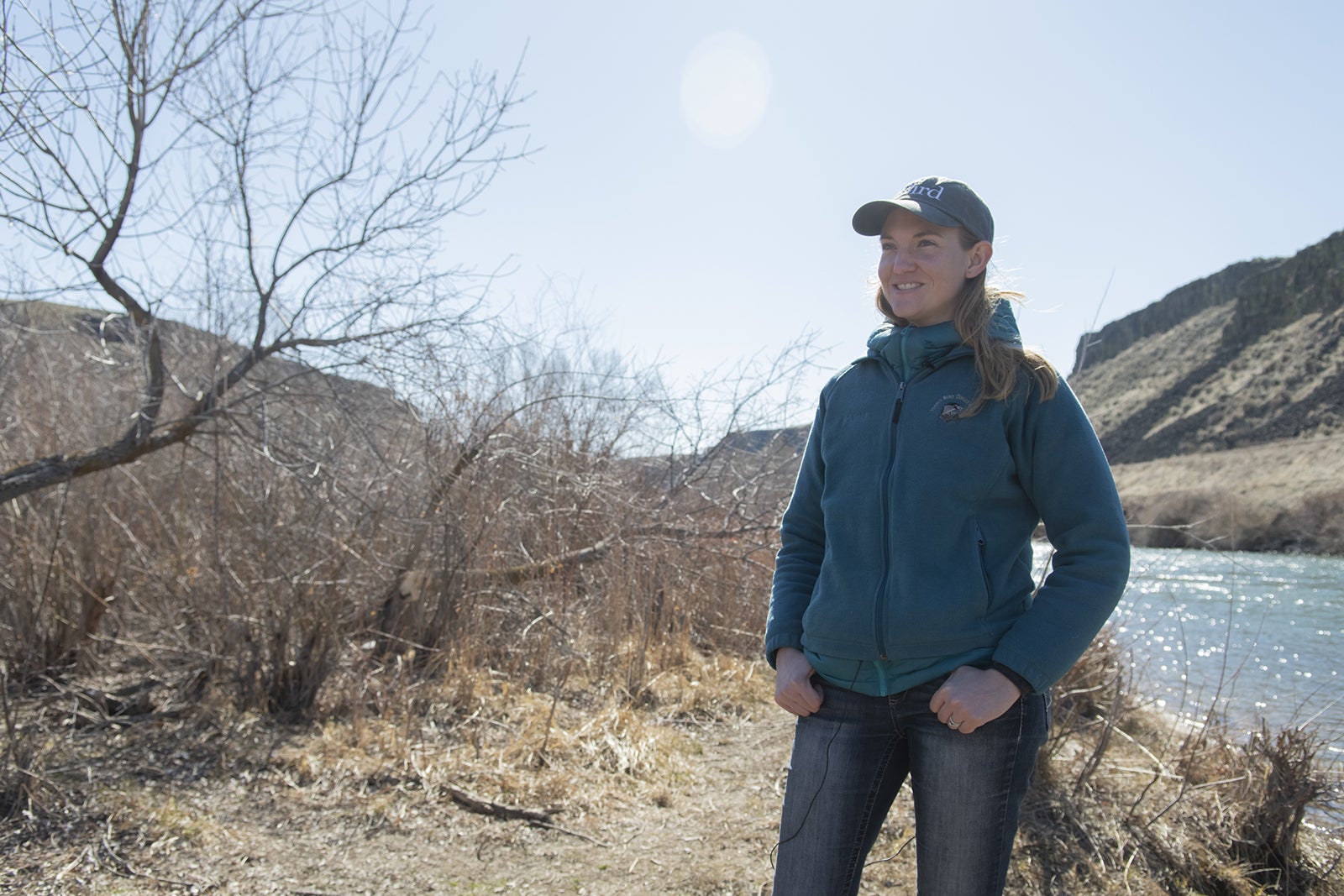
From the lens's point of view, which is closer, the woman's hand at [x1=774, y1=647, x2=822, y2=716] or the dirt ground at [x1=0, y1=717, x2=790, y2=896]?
the woman's hand at [x1=774, y1=647, x2=822, y2=716]

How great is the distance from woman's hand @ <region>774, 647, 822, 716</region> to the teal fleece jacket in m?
0.05

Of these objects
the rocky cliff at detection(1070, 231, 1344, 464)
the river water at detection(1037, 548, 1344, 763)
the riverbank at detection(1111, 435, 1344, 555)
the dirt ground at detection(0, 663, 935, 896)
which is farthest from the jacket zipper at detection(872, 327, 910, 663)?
the rocky cliff at detection(1070, 231, 1344, 464)

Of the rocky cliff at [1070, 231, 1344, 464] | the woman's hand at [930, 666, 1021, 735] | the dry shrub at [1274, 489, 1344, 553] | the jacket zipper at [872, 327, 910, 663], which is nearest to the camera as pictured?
the woman's hand at [930, 666, 1021, 735]

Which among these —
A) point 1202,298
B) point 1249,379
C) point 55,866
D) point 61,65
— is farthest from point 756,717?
point 1202,298

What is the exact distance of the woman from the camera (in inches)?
58.4

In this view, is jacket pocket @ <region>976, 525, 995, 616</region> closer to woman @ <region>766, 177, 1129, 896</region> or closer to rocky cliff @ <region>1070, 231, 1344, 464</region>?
woman @ <region>766, 177, 1129, 896</region>

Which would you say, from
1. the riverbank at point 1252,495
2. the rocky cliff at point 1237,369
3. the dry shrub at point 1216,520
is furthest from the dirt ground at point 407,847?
the rocky cliff at point 1237,369

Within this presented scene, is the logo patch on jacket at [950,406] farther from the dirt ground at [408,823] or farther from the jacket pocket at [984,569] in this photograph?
the dirt ground at [408,823]

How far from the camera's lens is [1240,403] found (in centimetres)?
4638

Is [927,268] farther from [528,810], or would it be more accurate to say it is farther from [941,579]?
[528,810]

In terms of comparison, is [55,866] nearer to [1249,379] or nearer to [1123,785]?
[1123,785]

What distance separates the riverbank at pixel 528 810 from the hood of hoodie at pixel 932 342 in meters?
1.85

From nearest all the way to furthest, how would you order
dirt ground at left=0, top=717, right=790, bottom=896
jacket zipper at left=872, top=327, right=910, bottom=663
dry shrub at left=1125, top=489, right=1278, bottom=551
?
1. jacket zipper at left=872, top=327, right=910, bottom=663
2. dirt ground at left=0, top=717, right=790, bottom=896
3. dry shrub at left=1125, top=489, right=1278, bottom=551

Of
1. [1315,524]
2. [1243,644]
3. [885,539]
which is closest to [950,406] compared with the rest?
[885,539]
